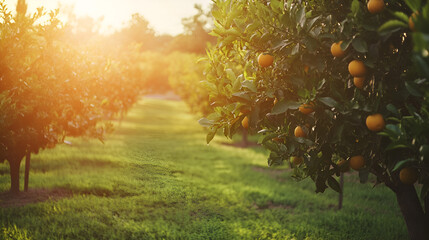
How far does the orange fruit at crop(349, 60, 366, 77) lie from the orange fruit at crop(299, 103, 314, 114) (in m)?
0.38

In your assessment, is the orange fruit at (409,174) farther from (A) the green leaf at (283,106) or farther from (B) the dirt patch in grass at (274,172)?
(B) the dirt patch in grass at (274,172)

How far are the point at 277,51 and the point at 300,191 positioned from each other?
6057 millimetres

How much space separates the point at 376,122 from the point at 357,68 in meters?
0.43

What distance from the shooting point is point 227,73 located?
10.6 feet

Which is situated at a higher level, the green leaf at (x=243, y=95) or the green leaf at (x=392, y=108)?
the green leaf at (x=243, y=95)

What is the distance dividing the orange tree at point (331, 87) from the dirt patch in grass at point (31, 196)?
4.74 metres

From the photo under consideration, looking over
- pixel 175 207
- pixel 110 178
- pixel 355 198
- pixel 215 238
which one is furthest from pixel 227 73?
pixel 355 198

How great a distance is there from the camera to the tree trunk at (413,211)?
3.49 meters

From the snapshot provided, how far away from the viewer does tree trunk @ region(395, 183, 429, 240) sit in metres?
3.49

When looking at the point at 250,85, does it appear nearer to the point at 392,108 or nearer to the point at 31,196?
the point at 392,108

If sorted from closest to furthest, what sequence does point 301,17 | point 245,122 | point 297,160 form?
point 301,17, point 245,122, point 297,160

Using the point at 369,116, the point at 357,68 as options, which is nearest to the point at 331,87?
the point at 357,68

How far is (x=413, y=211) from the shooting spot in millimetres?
3520

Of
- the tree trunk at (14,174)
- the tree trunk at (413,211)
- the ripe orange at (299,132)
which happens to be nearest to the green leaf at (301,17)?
the ripe orange at (299,132)
